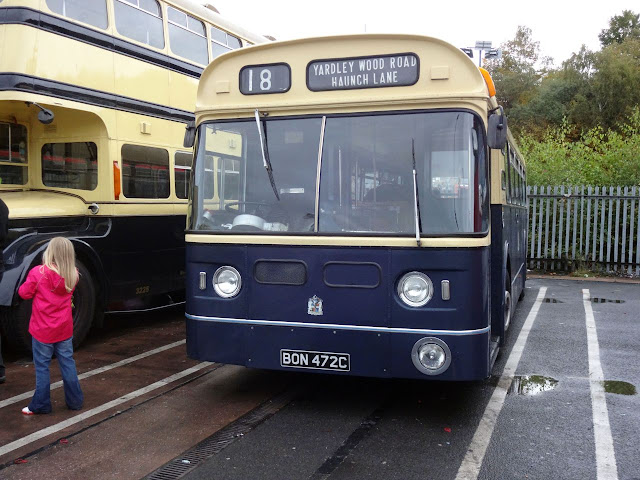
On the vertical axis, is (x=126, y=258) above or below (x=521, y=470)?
above

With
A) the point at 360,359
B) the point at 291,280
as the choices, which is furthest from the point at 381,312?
the point at 291,280

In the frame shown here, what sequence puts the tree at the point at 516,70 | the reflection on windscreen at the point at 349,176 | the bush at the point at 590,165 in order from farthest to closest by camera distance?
the tree at the point at 516,70 → the bush at the point at 590,165 → the reflection on windscreen at the point at 349,176

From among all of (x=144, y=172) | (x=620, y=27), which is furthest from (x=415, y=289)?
(x=620, y=27)

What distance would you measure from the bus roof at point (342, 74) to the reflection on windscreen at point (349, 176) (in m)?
0.13

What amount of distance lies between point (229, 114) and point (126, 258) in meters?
3.64

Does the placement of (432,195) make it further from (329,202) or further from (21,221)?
(21,221)

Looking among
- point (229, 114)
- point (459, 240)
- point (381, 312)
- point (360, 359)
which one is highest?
point (229, 114)

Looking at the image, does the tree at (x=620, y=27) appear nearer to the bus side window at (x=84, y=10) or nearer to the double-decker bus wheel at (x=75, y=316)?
the bus side window at (x=84, y=10)

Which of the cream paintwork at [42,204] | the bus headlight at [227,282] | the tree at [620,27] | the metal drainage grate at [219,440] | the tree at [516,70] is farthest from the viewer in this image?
the tree at [620,27]

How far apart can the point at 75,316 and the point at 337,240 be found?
391 centimetres

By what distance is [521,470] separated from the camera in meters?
4.18

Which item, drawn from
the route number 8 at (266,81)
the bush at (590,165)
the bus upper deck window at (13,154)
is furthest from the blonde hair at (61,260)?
the bush at (590,165)

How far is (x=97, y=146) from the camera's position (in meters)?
7.95

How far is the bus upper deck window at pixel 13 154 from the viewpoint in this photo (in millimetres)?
7715
